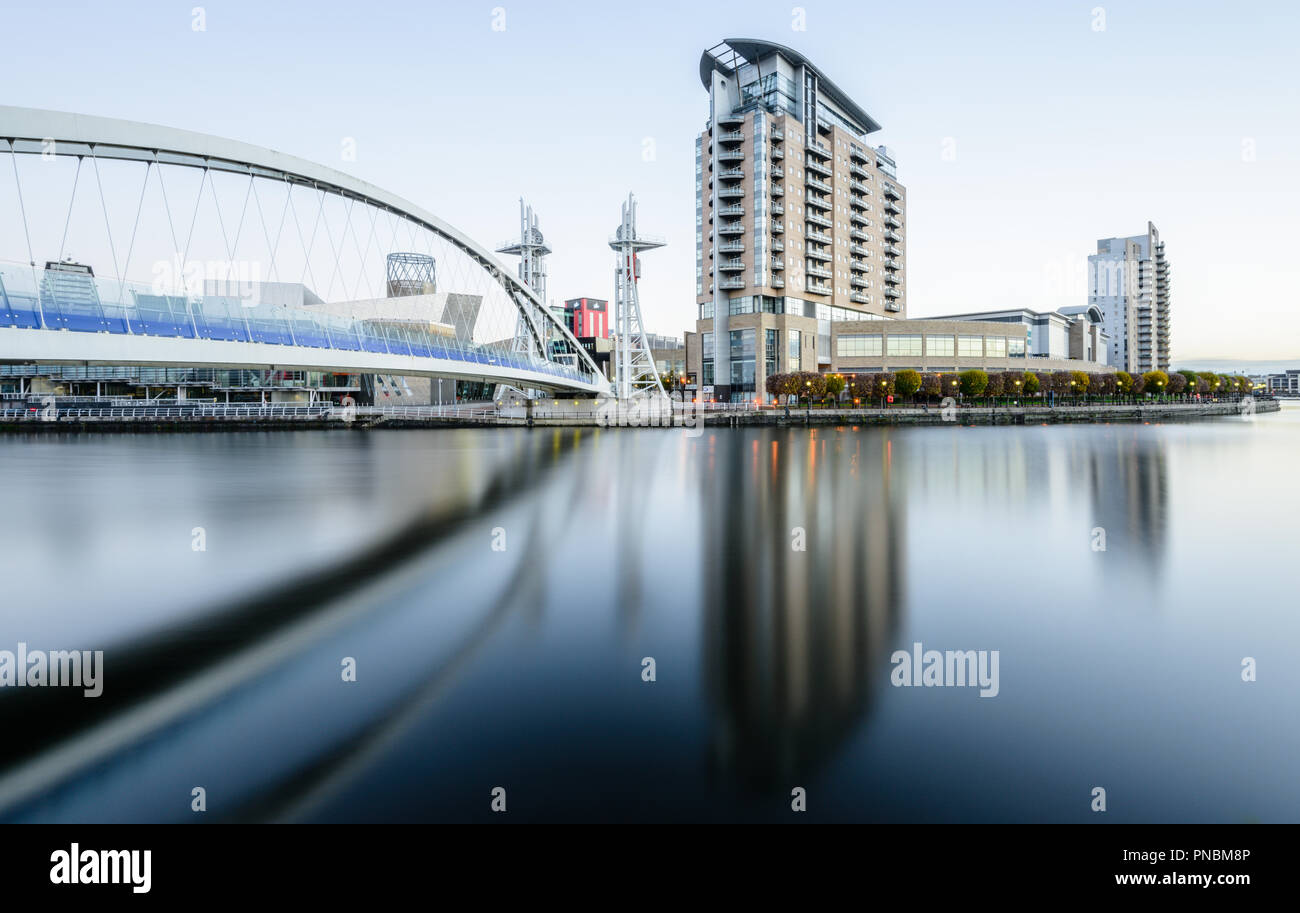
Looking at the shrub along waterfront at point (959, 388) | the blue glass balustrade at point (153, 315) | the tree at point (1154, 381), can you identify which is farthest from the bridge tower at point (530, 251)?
the tree at point (1154, 381)

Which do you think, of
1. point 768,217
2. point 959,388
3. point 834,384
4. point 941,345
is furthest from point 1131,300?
point 834,384

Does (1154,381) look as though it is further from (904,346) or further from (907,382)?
(907,382)

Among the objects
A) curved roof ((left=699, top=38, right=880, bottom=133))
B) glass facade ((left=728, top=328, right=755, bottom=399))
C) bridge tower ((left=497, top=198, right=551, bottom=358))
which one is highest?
curved roof ((left=699, top=38, right=880, bottom=133))

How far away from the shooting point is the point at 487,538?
1512 centimetres

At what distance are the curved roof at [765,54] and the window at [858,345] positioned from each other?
35.2 meters

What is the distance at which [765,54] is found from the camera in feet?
299

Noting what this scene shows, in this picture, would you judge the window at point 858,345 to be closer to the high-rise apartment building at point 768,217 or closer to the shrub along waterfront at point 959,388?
the high-rise apartment building at point 768,217

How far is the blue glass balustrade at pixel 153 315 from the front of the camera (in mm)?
14172

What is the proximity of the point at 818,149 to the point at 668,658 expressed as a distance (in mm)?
98862

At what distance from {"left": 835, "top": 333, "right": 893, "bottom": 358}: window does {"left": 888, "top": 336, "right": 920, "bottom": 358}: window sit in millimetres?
1926

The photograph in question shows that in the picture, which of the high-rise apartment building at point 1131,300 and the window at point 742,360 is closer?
the window at point 742,360

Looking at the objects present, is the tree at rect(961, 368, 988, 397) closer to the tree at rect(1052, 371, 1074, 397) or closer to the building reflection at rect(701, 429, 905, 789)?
the tree at rect(1052, 371, 1074, 397)

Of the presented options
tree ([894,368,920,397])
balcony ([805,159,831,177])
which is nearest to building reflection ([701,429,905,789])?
tree ([894,368,920,397])

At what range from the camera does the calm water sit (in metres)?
4.98
